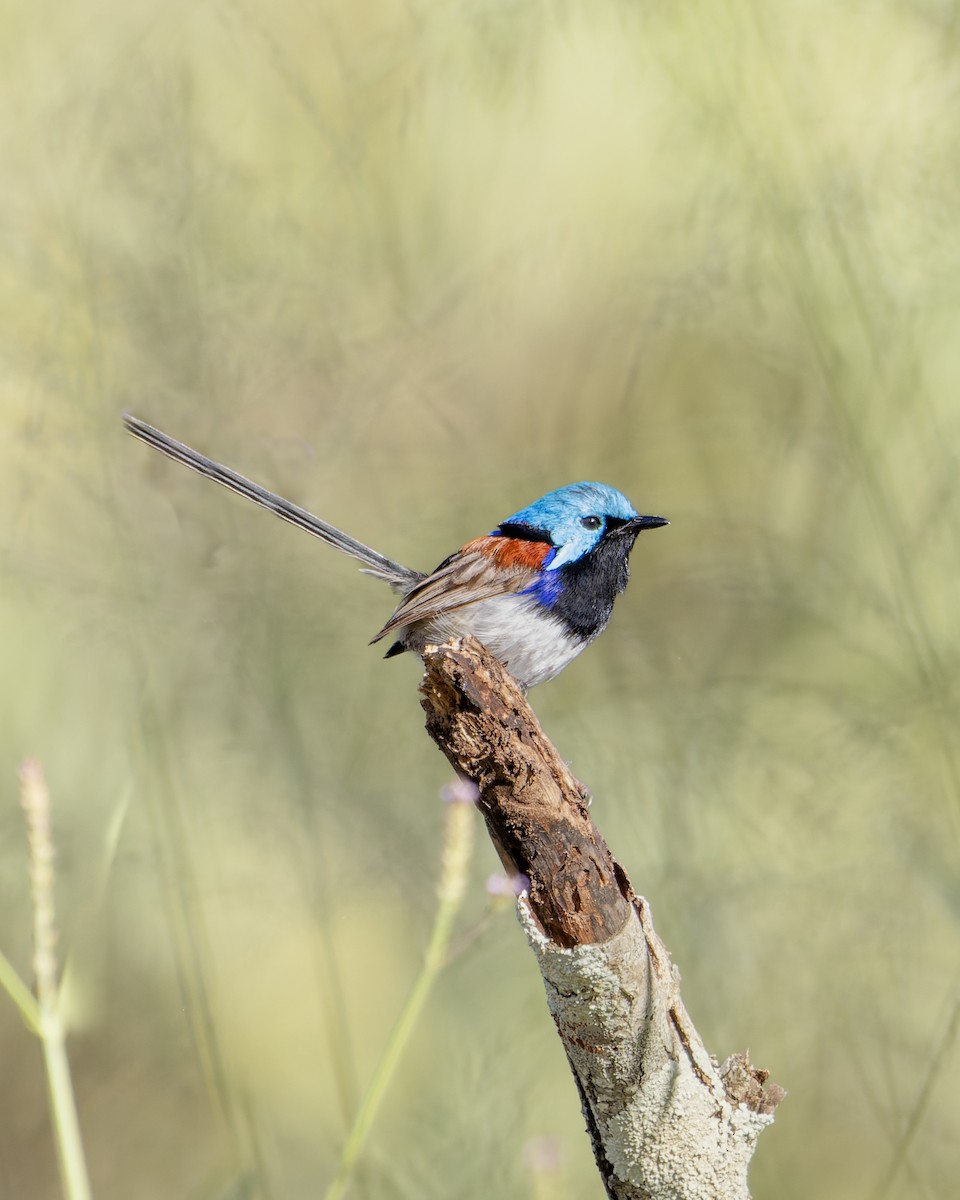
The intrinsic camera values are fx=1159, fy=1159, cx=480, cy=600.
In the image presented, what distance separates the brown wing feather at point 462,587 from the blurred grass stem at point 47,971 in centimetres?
144

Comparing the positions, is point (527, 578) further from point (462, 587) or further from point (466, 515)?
point (466, 515)

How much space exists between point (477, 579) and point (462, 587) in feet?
0.14

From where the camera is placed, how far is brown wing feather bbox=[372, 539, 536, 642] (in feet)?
9.62

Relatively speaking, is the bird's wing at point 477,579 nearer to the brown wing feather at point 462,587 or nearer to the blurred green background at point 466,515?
the brown wing feather at point 462,587

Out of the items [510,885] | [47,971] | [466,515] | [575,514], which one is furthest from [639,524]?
[47,971]

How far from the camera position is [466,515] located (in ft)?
12.1

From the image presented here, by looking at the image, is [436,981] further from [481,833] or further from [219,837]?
[219,837]

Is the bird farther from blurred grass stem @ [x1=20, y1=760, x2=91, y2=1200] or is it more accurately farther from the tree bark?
blurred grass stem @ [x1=20, y1=760, x2=91, y2=1200]

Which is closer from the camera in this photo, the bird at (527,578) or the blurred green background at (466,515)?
the bird at (527,578)

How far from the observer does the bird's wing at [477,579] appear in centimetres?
294

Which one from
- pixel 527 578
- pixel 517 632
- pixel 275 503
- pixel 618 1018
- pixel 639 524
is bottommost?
pixel 618 1018

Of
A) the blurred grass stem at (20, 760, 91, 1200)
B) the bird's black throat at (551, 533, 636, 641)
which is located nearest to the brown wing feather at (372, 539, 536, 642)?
the bird's black throat at (551, 533, 636, 641)

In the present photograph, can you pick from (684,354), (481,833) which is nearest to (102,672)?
(481,833)

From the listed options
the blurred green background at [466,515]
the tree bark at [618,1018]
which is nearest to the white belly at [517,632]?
the blurred green background at [466,515]
